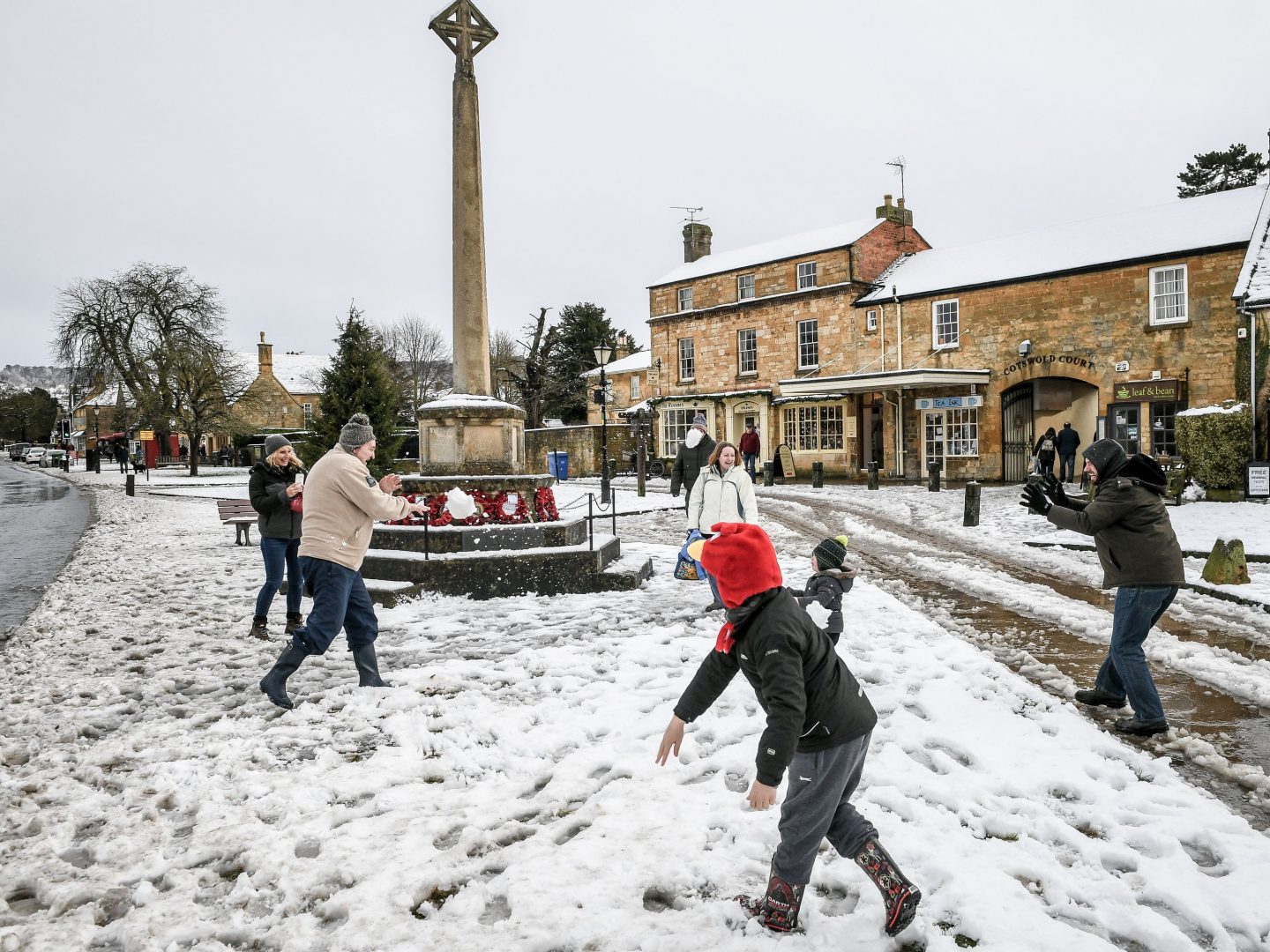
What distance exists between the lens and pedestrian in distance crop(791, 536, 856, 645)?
5.49 m

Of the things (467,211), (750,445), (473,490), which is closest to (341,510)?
(473,490)

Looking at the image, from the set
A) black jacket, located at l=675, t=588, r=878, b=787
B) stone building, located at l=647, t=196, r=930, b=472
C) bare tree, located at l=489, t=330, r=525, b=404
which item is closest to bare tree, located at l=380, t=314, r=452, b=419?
bare tree, located at l=489, t=330, r=525, b=404

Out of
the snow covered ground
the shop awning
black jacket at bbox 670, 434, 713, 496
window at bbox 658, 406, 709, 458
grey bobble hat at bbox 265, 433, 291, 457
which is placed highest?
the shop awning

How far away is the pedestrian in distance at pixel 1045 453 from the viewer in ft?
63.3

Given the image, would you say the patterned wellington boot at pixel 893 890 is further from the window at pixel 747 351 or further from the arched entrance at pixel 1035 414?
the window at pixel 747 351

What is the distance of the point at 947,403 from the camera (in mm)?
24375

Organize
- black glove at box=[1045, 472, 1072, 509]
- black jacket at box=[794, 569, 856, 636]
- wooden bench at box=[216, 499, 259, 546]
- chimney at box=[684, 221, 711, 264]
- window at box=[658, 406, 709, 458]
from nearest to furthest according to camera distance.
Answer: black glove at box=[1045, 472, 1072, 509]
black jacket at box=[794, 569, 856, 636]
wooden bench at box=[216, 499, 259, 546]
window at box=[658, 406, 709, 458]
chimney at box=[684, 221, 711, 264]

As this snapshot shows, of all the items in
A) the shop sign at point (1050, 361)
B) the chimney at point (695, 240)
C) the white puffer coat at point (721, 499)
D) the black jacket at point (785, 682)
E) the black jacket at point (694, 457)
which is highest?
the chimney at point (695, 240)

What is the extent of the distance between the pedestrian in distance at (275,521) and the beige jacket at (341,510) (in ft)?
5.73

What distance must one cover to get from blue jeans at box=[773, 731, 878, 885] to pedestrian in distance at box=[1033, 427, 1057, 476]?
17264 mm

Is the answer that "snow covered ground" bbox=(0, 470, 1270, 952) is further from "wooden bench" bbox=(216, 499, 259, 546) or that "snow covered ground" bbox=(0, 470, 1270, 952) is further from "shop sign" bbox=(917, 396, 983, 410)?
"shop sign" bbox=(917, 396, 983, 410)

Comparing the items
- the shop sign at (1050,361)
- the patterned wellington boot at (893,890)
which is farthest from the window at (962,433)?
the patterned wellington boot at (893,890)

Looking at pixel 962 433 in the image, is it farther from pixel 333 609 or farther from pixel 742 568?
pixel 742 568

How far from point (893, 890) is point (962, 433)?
2382cm
